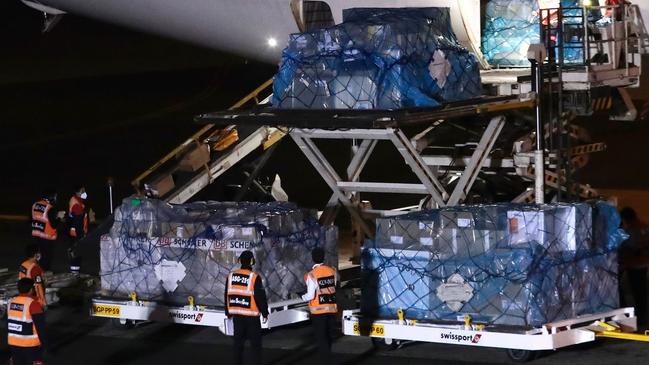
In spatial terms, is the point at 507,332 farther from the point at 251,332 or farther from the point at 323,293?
the point at 251,332

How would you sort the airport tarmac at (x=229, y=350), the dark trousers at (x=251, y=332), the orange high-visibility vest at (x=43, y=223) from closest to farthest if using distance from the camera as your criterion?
the dark trousers at (x=251, y=332) → the airport tarmac at (x=229, y=350) → the orange high-visibility vest at (x=43, y=223)

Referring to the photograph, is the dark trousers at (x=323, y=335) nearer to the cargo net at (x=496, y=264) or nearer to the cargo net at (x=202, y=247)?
the cargo net at (x=496, y=264)

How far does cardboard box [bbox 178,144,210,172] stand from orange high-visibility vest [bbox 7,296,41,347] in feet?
22.1

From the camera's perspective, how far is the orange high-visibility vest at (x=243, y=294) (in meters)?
15.6

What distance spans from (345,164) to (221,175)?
39.1 feet

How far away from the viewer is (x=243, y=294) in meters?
15.6

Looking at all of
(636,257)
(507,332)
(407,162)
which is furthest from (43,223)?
(636,257)

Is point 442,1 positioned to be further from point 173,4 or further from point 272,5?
point 173,4

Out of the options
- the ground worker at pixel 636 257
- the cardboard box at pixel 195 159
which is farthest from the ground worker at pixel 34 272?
the ground worker at pixel 636 257

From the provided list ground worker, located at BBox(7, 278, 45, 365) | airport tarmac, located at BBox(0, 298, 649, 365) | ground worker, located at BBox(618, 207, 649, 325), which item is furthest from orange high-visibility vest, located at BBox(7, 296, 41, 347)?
ground worker, located at BBox(618, 207, 649, 325)

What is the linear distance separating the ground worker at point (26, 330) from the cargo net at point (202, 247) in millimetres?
3205

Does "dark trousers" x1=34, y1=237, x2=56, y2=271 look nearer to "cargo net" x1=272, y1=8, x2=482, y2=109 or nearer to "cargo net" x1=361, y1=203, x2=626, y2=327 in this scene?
"cargo net" x1=272, y1=8, x2=482, y2=109

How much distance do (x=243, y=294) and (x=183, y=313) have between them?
2.45m

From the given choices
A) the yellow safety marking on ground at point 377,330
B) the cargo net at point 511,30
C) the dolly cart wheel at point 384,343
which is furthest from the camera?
the cargo net at point 511,30
